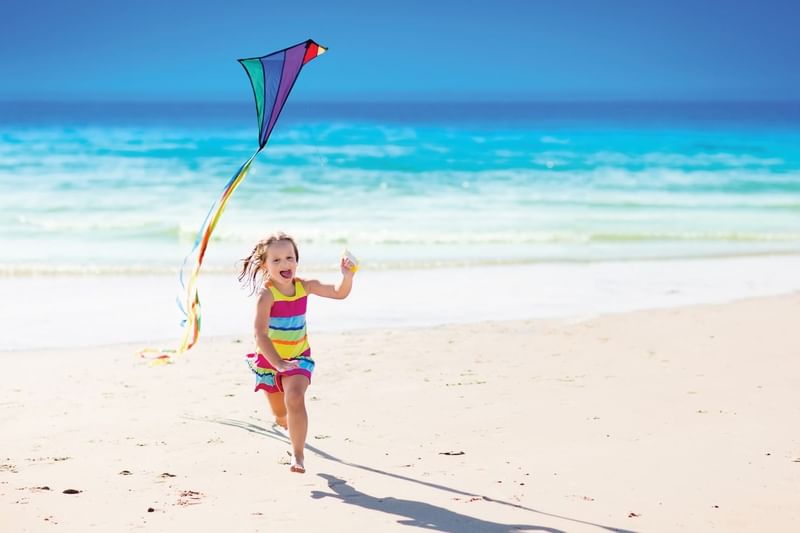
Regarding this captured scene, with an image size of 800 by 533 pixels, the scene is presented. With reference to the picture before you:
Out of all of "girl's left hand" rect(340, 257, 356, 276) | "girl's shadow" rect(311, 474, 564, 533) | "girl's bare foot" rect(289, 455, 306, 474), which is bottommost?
"girl's shadow" rect(311, 474, 564, 533)

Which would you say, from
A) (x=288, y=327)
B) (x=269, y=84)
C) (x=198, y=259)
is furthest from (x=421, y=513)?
(x=269, y=84)

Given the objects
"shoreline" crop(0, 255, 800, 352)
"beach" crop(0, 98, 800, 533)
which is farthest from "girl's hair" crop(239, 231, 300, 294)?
"shoreline" crop(0, 255, 800, 352)

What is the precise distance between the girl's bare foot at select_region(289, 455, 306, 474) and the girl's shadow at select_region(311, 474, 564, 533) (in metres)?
0.13

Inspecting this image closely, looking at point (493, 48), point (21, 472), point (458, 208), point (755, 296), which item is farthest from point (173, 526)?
point (493, 48)

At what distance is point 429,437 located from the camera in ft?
16.6

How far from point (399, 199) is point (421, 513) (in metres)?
16.7

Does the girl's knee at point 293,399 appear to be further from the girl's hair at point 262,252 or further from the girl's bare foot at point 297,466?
the girl's hair at point 262,252

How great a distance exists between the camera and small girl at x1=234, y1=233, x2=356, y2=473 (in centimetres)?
445

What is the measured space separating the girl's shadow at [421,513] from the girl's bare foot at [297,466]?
0.44ft

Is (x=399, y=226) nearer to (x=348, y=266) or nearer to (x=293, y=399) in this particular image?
(x=348, y=266)

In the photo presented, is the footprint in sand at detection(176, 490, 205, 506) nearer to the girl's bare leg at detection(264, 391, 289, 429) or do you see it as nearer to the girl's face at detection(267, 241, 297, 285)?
the girl's bare leg at detection(264, 391, 289, 429)

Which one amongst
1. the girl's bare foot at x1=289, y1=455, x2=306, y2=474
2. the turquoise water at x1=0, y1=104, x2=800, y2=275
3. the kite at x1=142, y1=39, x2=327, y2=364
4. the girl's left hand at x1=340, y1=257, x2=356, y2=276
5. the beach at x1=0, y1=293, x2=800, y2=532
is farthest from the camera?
the turquoise water at x1=0, y1=104, x2=800, y2=275

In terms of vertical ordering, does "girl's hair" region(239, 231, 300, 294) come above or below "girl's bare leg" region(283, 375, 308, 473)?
above

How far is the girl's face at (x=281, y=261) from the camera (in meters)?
4.47
